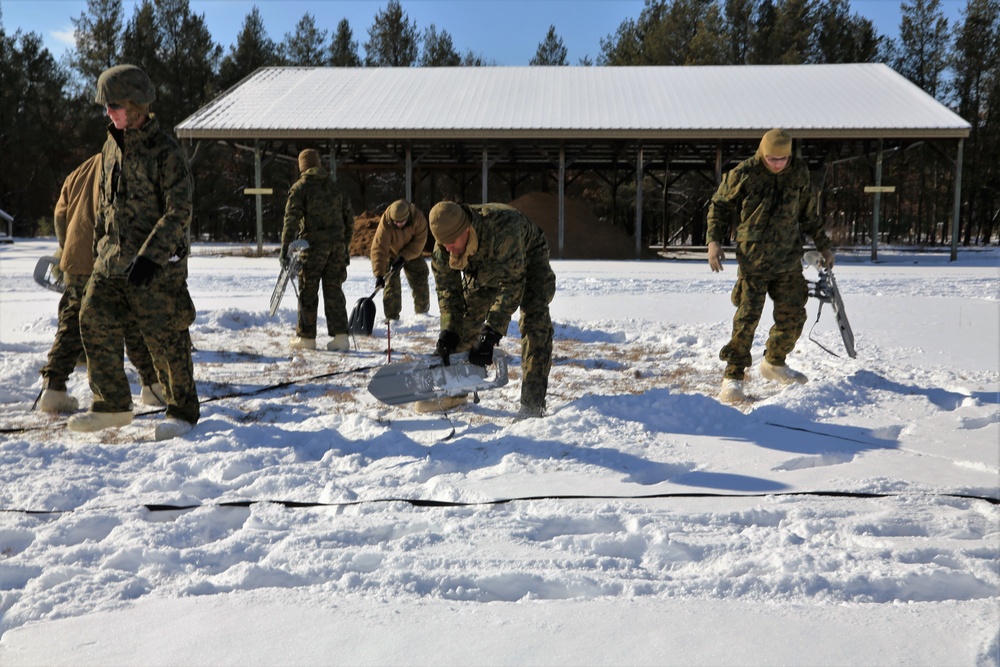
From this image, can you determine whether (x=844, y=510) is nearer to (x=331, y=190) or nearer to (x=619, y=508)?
(x=619, y=508)

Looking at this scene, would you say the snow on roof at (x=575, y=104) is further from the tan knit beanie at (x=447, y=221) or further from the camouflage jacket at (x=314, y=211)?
the tan knit beanie at (x=447, y=221)

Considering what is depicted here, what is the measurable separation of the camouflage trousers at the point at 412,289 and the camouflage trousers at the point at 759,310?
3870mm

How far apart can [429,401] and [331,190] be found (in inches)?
112

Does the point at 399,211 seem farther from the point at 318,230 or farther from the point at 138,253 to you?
the point at 138,253

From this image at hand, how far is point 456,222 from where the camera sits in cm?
407

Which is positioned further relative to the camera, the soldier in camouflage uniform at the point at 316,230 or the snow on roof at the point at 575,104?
the snow on roof at the point at 575,104

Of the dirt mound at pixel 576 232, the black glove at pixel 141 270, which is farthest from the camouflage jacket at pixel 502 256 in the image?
the dirt mound at pixel 576 232

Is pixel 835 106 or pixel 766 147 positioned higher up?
pixel 835 106

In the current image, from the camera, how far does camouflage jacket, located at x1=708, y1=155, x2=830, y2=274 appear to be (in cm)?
508

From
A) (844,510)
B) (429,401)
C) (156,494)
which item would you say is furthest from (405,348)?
(844,510)

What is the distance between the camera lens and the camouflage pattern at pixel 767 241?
5.09 meters

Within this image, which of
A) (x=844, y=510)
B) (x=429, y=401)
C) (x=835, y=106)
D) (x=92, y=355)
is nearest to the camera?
(x=844, y=510)

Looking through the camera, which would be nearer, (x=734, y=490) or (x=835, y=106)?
(x=734, y=490)

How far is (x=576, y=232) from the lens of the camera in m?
20.3
